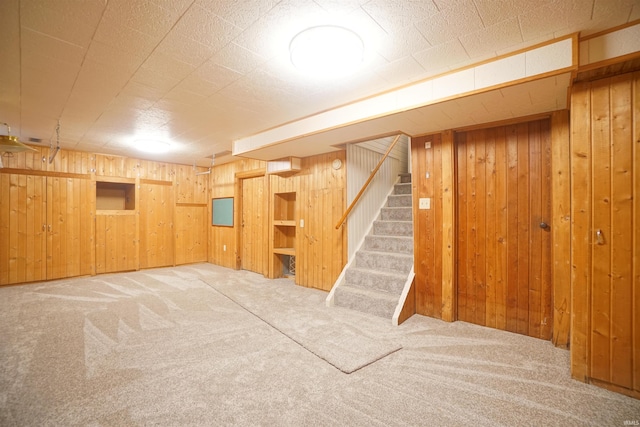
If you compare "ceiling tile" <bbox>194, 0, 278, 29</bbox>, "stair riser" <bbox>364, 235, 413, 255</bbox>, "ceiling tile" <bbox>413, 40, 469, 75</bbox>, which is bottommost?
"stair riser" <bbox>364, 235, 413, 255</bbox>

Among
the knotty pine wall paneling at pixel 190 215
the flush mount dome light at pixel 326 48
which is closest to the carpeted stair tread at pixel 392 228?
the flush mount dome light at pixel 326 48

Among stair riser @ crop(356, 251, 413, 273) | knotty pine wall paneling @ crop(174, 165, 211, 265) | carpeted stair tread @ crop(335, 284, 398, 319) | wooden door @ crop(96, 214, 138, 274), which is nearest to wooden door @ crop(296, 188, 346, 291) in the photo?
stair riser @ crop(356, 251, 413, 273)

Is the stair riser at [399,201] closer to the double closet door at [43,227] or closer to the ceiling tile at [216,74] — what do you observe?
the ceiling tile at [216,74]

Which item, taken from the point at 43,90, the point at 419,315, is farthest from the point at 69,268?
the point at 419,315

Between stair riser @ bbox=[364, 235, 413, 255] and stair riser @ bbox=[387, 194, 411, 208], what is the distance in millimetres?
909

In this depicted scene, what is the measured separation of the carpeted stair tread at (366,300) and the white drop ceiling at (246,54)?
205 cm

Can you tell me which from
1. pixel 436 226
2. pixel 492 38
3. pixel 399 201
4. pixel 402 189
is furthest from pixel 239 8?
pixel 402 189

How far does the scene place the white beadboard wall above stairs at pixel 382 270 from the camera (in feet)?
11.4

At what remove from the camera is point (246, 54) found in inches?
86.3

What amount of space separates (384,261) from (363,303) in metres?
0.72

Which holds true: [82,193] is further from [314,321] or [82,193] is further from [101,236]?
[314,321]

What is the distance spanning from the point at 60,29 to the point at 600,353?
14.7 ft

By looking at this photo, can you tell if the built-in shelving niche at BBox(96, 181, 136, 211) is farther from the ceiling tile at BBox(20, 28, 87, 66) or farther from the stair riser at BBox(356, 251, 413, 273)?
the stair riser at BBox(356, 251, 413, 273)

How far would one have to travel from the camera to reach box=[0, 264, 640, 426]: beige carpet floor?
1747 mm
